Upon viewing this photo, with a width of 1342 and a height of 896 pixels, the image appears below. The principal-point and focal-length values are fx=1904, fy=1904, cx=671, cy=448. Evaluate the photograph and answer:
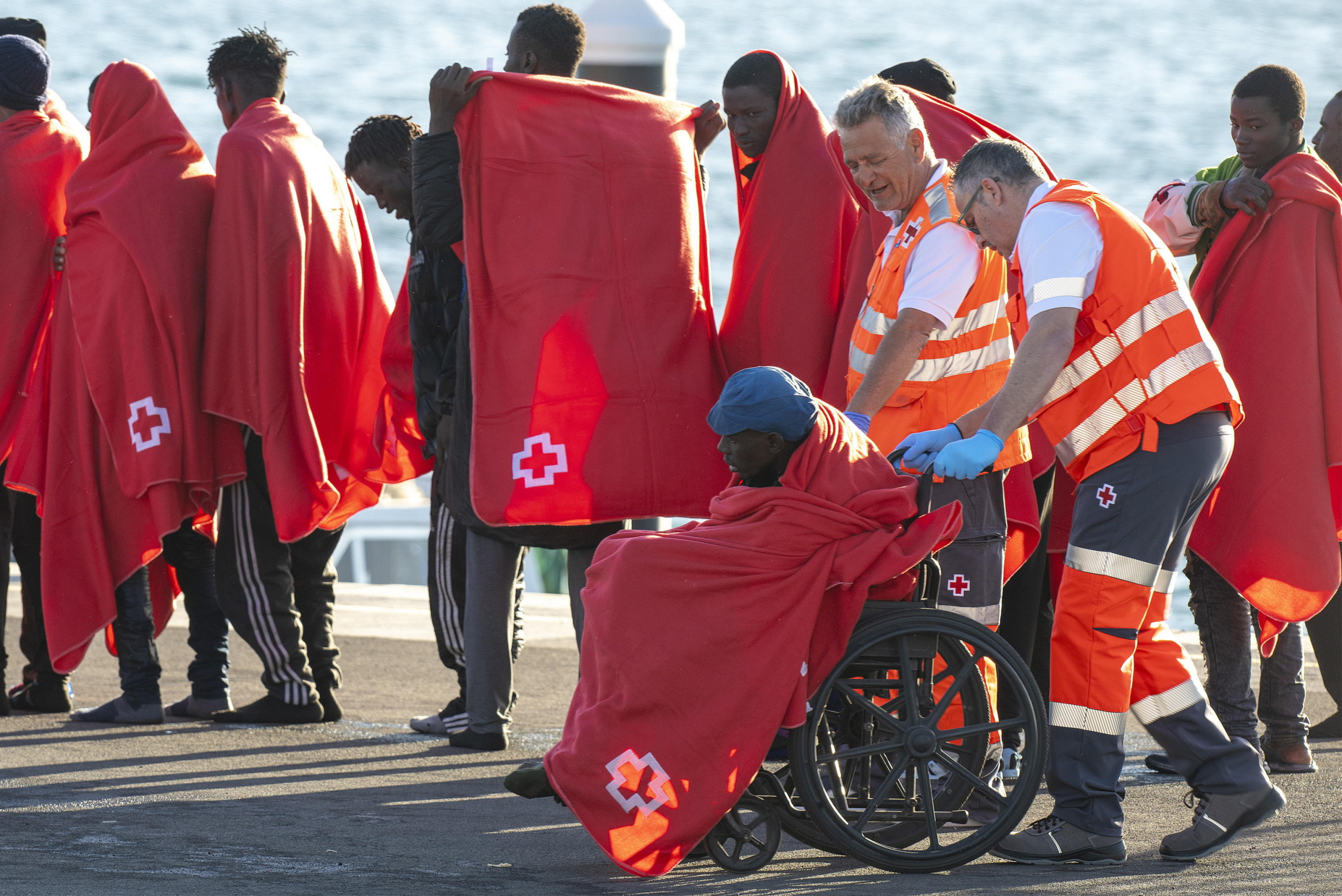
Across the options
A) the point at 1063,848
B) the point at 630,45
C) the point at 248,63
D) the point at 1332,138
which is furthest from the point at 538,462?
the point at 630,45

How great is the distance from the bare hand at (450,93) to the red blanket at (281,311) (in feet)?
3.30


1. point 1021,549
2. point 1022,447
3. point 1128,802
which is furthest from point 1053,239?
point 1128,802

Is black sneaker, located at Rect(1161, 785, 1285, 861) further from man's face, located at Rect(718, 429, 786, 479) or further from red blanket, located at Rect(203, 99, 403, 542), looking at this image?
red blanket, located at Rect(203, 99, 403, 542)

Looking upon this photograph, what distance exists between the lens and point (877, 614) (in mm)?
4203

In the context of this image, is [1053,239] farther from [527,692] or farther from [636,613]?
[527,692]

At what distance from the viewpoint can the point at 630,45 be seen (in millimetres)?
7688

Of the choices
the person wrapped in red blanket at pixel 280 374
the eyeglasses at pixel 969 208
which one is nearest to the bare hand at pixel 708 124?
the eyeglasses at pixel 969 208

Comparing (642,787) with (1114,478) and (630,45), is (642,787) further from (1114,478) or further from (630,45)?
(630,45)

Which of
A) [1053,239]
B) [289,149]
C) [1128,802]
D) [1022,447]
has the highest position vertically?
[289,149]

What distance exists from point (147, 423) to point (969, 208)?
9.38 feet

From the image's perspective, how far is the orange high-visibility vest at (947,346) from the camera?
184 inches

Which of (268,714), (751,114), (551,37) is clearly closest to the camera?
(751,114)

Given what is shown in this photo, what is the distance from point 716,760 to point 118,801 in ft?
5.85

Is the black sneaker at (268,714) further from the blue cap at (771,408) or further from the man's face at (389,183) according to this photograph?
the blue cap at (771,408)
